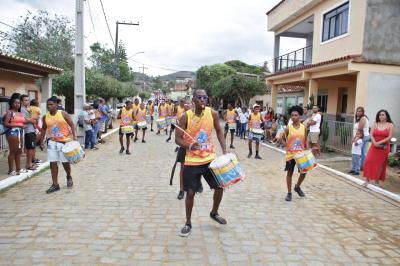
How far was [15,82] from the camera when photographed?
531 inches

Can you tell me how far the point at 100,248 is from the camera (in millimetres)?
4016

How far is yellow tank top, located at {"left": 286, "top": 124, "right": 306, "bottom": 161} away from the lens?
625cm

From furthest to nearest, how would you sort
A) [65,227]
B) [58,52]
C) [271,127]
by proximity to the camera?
[58,52] → [271,127] → [65,227]

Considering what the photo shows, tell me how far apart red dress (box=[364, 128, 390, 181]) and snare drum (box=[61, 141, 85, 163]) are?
5.88 meters

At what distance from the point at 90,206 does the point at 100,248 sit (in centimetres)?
173

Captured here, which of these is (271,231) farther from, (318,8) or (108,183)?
(318,8)

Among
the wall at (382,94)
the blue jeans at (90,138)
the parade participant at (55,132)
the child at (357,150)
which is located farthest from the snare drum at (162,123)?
the parade participant at (55,132)

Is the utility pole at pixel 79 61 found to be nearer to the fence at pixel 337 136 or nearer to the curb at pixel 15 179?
the curb at pixel 15 179

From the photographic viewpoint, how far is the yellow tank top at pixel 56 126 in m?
6.36

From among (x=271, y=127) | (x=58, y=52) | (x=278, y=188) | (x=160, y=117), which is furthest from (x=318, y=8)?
(x=58, y=52)

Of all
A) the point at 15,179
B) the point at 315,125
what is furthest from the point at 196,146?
the point at 315,125

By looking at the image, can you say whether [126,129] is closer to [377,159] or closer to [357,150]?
[357,150]

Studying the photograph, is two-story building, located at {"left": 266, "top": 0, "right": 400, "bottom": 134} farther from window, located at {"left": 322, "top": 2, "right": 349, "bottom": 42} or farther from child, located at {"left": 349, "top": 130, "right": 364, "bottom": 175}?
child, located at {"left": 349, "top": 130, "right": 364, "bottom": 175}

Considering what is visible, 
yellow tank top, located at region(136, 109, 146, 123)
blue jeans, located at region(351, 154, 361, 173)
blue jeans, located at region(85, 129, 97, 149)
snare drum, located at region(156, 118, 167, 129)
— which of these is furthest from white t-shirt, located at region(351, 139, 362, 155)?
snare drum, located at region(156, 118, 167, 129)
